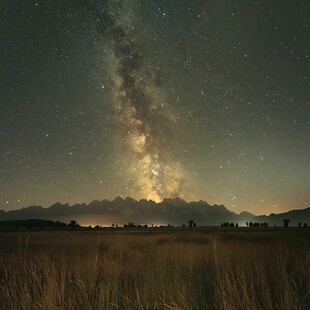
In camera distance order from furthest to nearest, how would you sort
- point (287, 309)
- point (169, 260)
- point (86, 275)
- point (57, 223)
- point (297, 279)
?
point (57, 223) < point (169, 260) < point (86, 275) < point (297, 279) < point (287, 309)

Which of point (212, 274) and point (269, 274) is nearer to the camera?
point (269, 274)

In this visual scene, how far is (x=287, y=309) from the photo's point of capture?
4.69m

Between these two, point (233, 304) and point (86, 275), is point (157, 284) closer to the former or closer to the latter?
point (86, 275)

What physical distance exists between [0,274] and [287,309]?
7.88 m

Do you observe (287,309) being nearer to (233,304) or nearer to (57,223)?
(233,304)

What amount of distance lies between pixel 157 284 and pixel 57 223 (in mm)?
102071

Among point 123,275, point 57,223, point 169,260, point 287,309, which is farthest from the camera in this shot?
point 57,223

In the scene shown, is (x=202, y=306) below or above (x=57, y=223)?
below

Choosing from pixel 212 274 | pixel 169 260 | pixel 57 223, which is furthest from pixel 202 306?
pixel 57 223

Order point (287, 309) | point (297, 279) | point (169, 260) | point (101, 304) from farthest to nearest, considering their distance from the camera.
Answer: point (169, 260)
point (297, 279)
point (101, 304)
point (287, 309)

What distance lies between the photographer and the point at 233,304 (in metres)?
4.71

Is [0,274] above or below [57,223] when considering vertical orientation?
below

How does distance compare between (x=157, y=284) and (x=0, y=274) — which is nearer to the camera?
(x=157, y=284)

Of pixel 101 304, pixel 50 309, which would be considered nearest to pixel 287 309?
pixel 101 304
